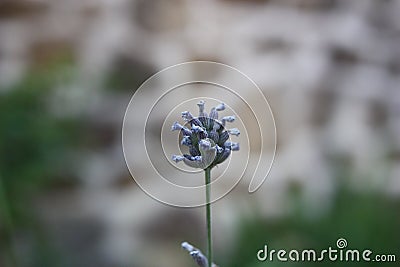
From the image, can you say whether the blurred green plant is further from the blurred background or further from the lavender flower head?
the lavender flower head

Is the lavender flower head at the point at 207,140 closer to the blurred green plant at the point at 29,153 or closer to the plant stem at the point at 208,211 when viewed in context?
the plant stem at the point at 208,211

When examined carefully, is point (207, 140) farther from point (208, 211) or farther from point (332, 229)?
point (332, 229)

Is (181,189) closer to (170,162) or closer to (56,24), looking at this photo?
(170,162)

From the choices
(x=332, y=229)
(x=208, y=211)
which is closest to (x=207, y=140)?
(x=208, y=211)

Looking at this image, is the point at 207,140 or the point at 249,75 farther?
the point at 249,75

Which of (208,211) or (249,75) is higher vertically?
(249,75)

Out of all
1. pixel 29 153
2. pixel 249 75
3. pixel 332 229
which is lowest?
pixel 332 229
